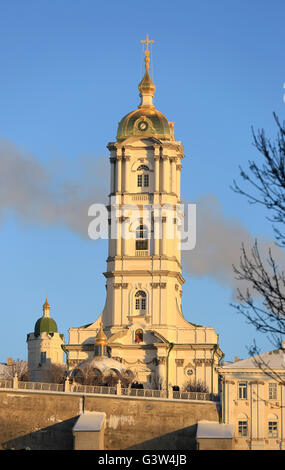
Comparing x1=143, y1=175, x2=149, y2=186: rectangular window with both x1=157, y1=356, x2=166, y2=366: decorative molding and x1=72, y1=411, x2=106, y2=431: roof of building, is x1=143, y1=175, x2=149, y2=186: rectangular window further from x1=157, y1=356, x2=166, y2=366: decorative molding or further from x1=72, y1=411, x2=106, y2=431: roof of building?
x1=72, y1=411, x2=106, y2=431: roof of building

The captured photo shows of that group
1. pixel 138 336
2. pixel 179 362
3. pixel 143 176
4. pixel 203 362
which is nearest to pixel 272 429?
pixel 203 362

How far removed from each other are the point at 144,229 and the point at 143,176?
19.6 ft

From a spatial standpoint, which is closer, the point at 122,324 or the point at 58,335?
the point at 122,324

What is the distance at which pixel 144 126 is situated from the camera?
389 ft

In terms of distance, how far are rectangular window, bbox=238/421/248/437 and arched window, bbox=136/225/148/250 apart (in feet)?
119

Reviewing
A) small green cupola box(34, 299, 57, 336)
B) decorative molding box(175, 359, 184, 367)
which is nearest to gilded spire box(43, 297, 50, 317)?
small green cupola box(34, 299, 57, 336)

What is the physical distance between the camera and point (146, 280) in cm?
11481

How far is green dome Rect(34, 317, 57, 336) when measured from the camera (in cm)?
13888

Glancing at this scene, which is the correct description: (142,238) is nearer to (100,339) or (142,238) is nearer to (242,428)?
(100,339)
